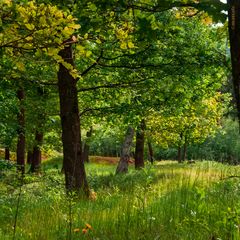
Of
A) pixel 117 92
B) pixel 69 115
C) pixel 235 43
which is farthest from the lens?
pixel 117 92

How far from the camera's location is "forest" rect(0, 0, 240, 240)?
3047mm

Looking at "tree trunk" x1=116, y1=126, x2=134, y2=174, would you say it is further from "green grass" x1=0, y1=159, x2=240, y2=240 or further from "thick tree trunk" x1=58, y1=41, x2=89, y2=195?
"green grass" x1=0, y1=159, x2=240, y2=240

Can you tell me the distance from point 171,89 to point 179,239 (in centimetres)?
660

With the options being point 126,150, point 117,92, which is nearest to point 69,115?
point 117,92

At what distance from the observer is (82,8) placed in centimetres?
358

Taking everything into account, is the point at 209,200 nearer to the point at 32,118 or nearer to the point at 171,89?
the point at 171,89

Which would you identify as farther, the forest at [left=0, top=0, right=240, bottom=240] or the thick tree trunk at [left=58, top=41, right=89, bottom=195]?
the thick tree trunk at [left=58, top=41, right=89, bottom=195]

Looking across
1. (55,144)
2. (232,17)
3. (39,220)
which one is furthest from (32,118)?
(232,17)

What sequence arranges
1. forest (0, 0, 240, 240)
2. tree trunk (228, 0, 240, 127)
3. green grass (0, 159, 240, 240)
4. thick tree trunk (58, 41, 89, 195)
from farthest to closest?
thick tree trunk (58, 41, 89, 195)
green grass (0, 159, 240, 240)
forest (0, 0, 240, 240)
tree trunk (228, 0, 240, 127)

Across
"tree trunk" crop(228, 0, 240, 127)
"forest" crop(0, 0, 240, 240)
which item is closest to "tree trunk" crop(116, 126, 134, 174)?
"forest" crop(0, 0, 240, 240)

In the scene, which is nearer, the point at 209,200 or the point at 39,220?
the point at 39,220

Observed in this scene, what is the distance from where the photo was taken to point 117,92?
37.1ft

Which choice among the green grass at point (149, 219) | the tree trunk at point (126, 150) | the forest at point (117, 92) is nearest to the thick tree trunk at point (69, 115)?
the forest at point (117, 92)

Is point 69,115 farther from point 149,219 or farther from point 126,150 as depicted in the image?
point 126,150
